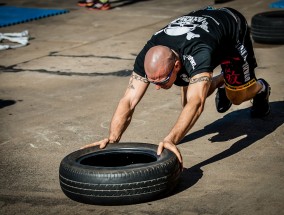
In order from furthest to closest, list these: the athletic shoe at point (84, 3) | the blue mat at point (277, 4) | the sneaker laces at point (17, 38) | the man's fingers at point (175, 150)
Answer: the athletic shoe at point (84, 3)
the blue mat at point (277, 4)
the sneaker laces at point (17, 38)
the man's fingers at point (175, 150)

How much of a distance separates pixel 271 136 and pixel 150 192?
6.65 feet

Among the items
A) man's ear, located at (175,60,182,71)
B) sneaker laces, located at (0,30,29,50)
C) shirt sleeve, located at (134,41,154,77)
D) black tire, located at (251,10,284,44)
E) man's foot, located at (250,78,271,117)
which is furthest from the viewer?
sneaker laces, located at (0,30,29,50)

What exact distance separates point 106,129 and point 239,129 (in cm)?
137

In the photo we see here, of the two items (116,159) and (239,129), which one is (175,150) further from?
(239,129)

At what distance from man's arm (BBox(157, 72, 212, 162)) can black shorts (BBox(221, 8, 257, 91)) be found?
103 centimetres

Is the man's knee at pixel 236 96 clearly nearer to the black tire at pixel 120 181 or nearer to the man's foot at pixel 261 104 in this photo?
the man's foot at pixel 261 104

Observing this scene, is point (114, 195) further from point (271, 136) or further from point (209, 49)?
point (271, 136)

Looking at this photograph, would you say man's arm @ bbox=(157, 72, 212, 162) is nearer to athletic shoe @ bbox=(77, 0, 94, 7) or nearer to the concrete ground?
the concrete ground

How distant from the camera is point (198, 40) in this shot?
5262 millimetres

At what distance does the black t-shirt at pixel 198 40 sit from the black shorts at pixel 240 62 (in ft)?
0.35

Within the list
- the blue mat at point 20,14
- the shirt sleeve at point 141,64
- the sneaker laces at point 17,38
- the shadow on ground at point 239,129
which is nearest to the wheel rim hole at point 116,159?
the shadow on ground at point 239,129

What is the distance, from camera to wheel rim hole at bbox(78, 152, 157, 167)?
518 centimetres

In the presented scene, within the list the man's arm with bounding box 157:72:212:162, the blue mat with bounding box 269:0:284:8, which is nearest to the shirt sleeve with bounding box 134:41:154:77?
the man's arm with bounding box 157:72:212:162

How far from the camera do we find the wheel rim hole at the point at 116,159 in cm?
518
